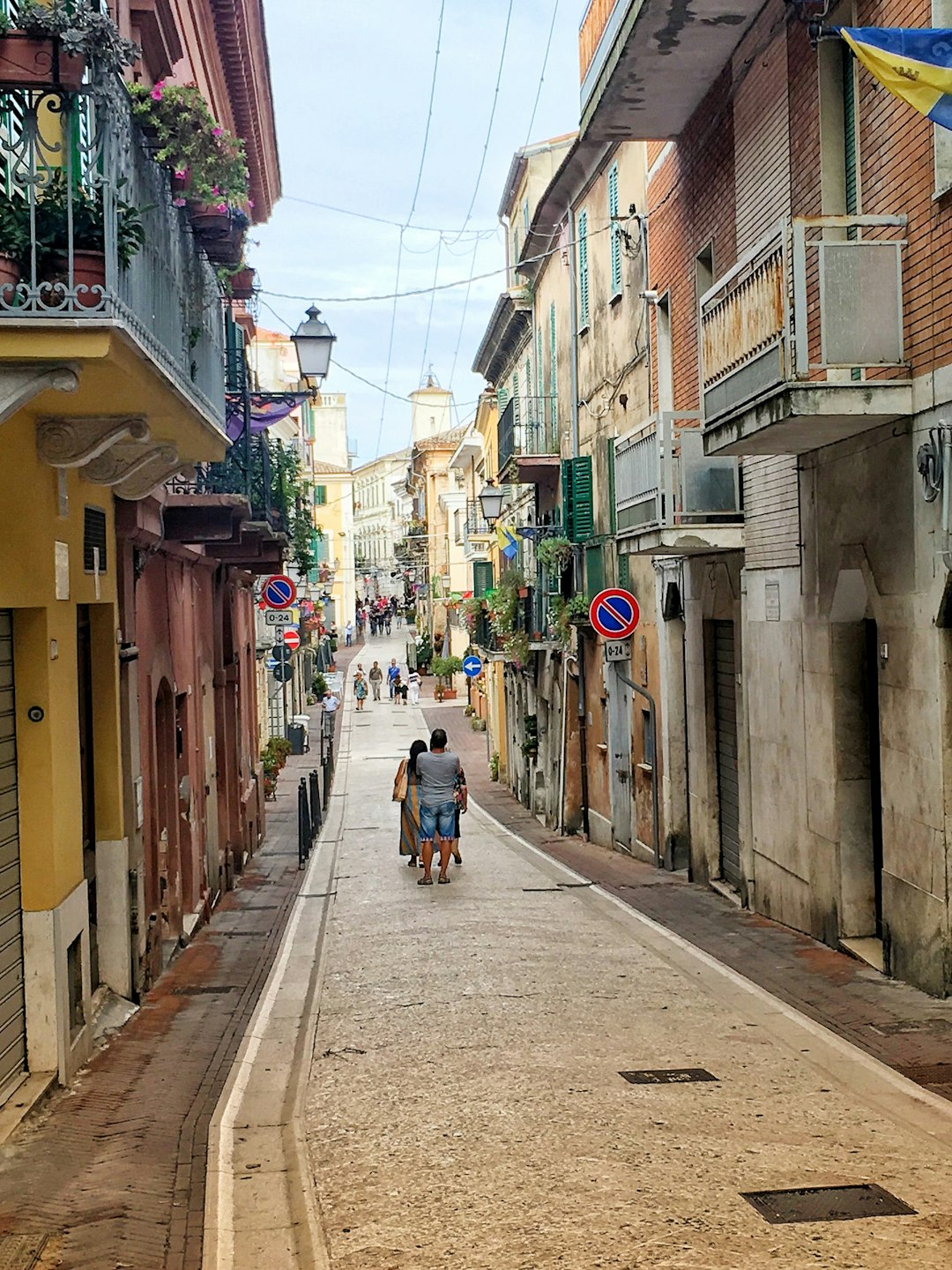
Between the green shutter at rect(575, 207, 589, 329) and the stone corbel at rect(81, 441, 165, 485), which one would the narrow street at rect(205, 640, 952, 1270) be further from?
the green shutter at rect(575, 207, 589, 329)

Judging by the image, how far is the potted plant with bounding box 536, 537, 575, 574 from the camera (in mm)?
22984

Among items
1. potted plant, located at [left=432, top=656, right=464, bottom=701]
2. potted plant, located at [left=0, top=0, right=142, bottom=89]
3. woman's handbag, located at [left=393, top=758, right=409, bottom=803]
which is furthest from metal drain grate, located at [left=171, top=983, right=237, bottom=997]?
potted plant, located at [left=432, top=656, right=464, bottom=701]

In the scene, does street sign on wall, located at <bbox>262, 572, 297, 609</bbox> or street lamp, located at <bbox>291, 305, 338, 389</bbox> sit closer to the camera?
street lamp, located at <bbox>291, 305, 338, 389</bbox>

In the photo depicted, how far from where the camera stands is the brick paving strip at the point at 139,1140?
5.49 meters

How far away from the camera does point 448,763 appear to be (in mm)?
15438

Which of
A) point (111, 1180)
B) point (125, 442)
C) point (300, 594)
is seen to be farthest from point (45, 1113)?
point (300, 594)

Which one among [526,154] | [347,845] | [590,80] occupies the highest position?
[526,154]

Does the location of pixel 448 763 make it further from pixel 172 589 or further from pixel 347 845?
pixel 347 845

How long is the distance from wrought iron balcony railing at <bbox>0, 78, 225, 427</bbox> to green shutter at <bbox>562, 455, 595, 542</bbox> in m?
15.2

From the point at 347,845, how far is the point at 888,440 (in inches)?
512

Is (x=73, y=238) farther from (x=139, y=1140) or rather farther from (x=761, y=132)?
(x=761, y=132)

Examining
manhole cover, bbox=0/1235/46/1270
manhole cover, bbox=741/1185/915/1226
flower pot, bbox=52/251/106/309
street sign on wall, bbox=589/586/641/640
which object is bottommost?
manhole cover, bbox=0/1235/46/1270

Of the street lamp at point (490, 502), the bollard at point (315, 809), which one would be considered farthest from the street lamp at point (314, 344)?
the street lamp at point (490, 502)

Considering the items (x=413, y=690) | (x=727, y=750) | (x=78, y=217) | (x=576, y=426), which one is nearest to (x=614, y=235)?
(x=576, y=426)
